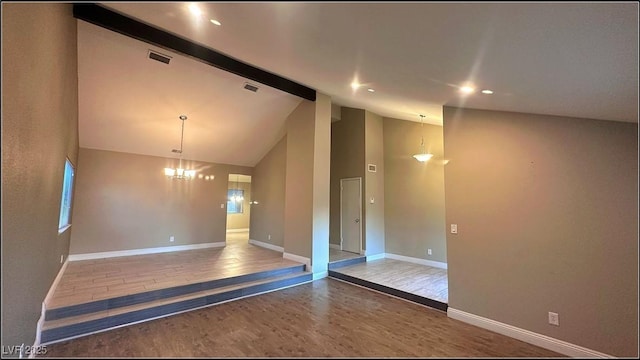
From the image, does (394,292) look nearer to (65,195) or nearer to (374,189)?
(374,189)

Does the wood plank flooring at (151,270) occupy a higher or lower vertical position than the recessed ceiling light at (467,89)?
lower

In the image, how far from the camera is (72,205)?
225 inches

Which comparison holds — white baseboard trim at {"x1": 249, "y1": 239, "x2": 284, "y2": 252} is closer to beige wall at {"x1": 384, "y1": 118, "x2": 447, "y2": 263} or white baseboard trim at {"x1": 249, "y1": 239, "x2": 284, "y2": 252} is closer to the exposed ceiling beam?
beige wall at {"x1": 384, "y1": 118, "x2": 447, "y2": 263}

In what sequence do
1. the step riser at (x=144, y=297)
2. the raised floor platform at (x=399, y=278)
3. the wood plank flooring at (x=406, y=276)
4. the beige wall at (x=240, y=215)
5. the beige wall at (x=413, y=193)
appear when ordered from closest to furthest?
1. the step riser at (x=144, y=297)
2. the raised floor platform at (x=399, y=278)
3. the wood plank flooring at (x=406, y=276)
4. the beige wall at (x=413, y=193)
5. the beige wall at (x=240, y=215)

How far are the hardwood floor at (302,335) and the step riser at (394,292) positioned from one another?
11 centimetres

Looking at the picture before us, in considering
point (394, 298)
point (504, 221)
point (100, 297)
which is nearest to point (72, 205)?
point (100, 297)

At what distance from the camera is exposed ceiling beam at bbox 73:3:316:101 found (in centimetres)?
342

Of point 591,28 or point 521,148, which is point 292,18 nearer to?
point 591,28

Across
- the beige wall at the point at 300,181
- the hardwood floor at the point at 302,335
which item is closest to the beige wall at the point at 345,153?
the beige wall at the point at 300,181

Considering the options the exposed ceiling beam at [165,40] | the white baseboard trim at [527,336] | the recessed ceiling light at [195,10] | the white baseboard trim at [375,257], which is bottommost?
the white baseboard trim at [527,336]

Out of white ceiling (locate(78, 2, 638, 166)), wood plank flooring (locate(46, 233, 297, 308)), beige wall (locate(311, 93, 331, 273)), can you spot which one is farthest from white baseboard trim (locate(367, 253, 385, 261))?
white ceiling (locate(78, 2, 638, 166))

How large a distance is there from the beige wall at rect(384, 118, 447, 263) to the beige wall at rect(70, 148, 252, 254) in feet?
15.7

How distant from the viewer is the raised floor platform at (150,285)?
3236 millimetres

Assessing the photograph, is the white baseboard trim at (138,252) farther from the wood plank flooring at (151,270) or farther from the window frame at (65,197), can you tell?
the window frame at (65,197)
